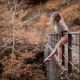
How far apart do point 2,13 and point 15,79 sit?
5443 mm

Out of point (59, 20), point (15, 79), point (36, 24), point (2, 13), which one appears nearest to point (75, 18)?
point (36, 24)

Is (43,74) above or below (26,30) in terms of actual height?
below

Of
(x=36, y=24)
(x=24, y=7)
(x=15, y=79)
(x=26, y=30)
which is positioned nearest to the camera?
(x=15, y=79)

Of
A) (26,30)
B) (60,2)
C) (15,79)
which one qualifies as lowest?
(15,79)

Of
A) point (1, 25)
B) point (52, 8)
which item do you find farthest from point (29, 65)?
point (52, 8)

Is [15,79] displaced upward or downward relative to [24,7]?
downward

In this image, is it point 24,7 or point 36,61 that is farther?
point 24,7

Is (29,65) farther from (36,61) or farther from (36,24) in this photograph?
(36,24)

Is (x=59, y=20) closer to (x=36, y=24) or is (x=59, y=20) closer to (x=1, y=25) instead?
(x=1, y=25)

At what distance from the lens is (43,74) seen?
76.0 feet

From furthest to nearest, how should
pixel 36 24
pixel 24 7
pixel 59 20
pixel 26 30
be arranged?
pixel 24 7 < pixel 36 24 < pixel 26 30 < pixel 59 20

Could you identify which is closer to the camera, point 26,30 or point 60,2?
point 26,30

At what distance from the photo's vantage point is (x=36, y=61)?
81.8 ft

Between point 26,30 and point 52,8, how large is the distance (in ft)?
18.8
